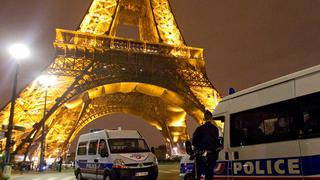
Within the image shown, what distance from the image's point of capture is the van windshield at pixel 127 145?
1187 cm

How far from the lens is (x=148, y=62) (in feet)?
A: 107

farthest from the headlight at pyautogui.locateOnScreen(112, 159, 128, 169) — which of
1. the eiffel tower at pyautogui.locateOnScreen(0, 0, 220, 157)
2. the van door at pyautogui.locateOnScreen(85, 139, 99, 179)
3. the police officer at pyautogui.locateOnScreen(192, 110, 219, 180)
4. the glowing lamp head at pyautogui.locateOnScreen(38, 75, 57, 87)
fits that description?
the glowing lamp head at pyautogui.locateOnScreen(38, 75, 57, 87)

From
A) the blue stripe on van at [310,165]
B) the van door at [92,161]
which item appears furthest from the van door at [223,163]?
the van door at [92,161]

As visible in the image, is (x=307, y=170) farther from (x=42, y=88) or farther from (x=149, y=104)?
(x=149, y=104)

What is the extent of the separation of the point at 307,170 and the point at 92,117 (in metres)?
44.3

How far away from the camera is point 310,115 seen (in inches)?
190

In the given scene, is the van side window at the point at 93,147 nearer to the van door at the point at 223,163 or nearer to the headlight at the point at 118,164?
the headlight at the point at 118,164

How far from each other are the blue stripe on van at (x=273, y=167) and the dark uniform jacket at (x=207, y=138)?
43 cm

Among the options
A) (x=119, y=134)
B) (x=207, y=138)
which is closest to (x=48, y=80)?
(x=119, y=134)

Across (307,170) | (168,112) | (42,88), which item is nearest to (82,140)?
(307,170)

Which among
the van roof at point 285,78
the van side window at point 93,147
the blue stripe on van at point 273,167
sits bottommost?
the blue stripe on van at point 273,167

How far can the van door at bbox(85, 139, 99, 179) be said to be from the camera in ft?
41.9

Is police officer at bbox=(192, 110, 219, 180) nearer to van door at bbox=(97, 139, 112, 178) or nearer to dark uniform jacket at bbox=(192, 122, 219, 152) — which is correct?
dark uniform jacket at bbox=(192, 122, 219, 152)

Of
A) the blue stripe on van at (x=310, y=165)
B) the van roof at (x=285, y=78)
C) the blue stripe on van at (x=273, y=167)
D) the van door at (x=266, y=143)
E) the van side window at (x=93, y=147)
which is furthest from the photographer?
the van side window at (x=93, y=147)
